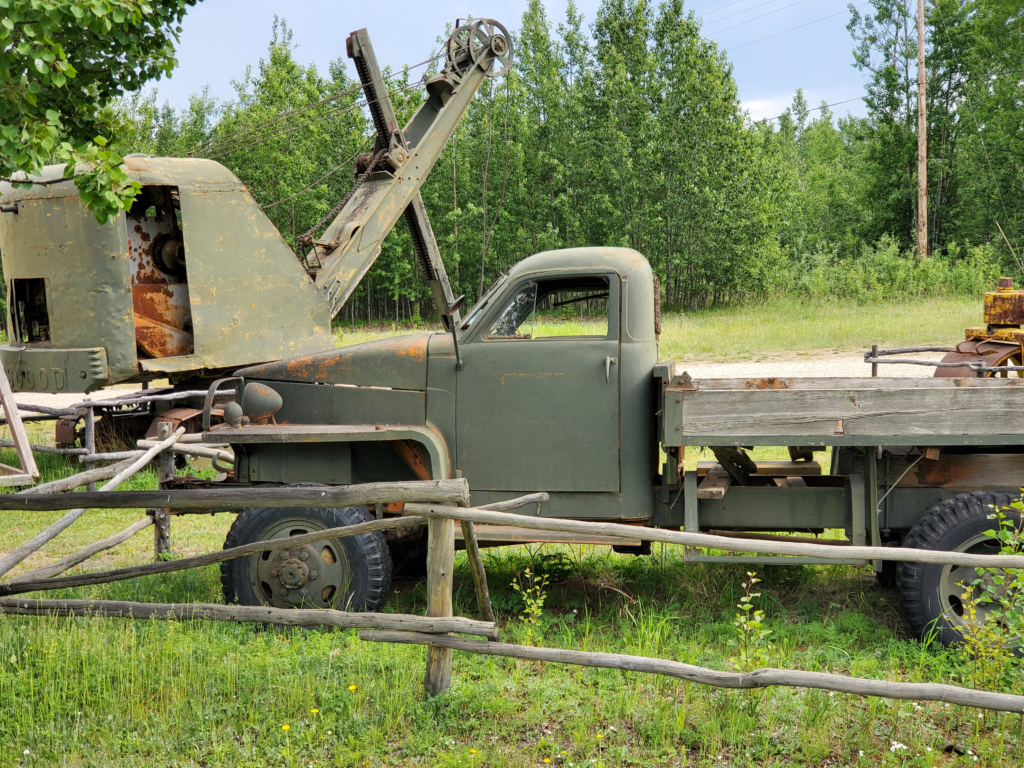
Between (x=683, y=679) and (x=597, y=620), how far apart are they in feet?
4.68

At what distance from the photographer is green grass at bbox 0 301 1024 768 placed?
3787mm

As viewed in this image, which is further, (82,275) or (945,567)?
(82,275)

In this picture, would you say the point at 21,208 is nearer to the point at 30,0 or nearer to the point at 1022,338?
the point at 30,0

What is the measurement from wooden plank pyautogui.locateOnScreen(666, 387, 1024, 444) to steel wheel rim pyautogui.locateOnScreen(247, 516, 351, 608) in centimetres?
212

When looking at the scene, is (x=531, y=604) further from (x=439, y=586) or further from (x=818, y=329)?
(x=818, y=329)

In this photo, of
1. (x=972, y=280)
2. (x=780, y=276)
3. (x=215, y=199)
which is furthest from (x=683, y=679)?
(x=780, y=276)

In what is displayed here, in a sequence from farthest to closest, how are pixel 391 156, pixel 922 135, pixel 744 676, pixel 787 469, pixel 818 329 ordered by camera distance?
pixel 922 135 < pixel 818 329 < pixel 391 156 < pixel 787 469 < pixel 744 676

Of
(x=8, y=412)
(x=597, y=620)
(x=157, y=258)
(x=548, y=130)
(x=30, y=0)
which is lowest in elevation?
(x=597, y=620)

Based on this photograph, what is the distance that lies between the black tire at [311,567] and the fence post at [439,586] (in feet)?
3.44

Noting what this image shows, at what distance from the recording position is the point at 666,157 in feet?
107

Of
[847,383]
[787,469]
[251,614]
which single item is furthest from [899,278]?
[251,614]

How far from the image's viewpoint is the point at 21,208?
877 centimetres

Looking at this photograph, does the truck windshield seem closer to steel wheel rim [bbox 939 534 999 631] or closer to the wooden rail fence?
the wooden rail fence

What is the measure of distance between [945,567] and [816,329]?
1653 centimetres
